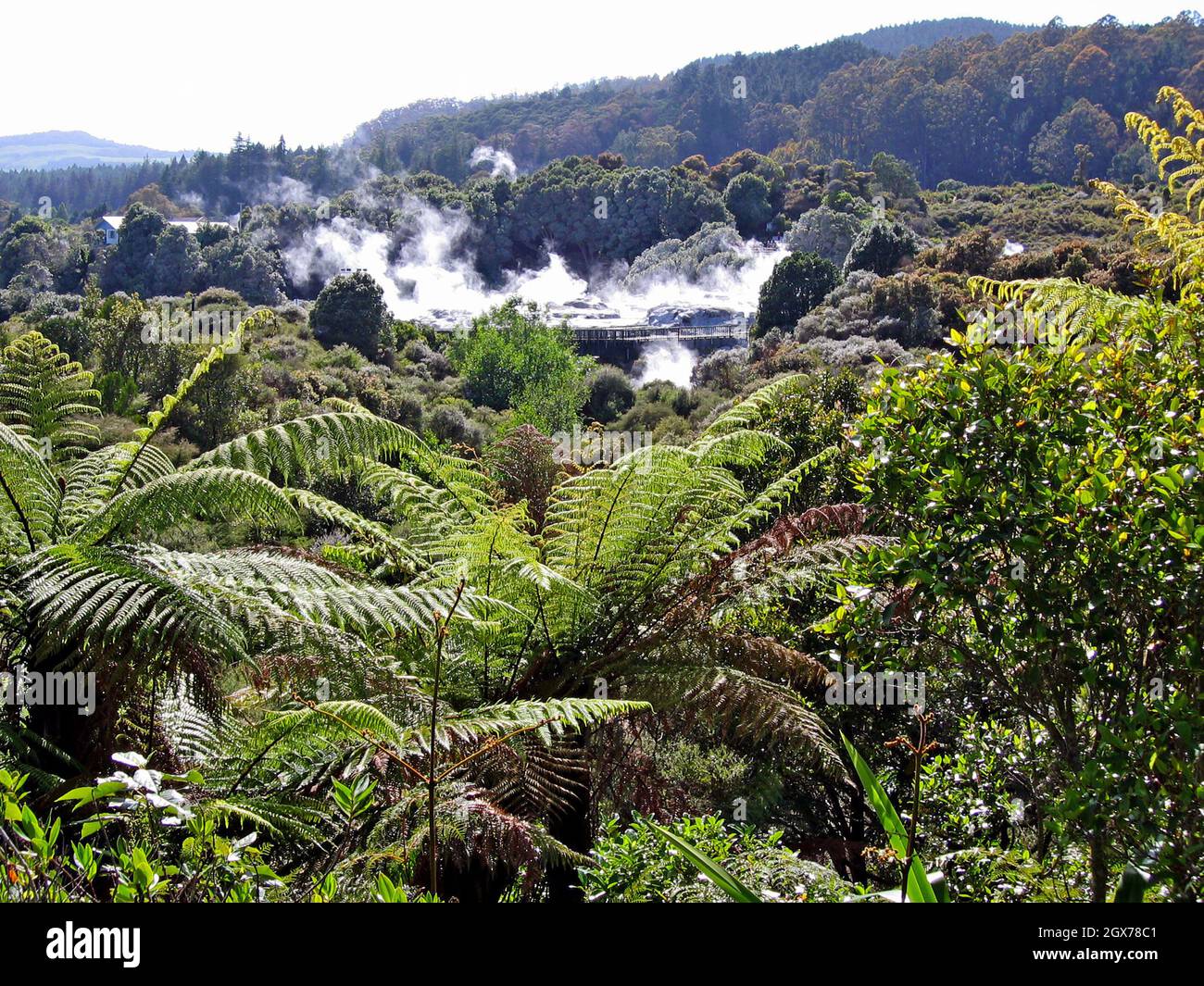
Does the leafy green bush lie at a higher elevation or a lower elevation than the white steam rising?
lower

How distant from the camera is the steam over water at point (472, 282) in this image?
176ft

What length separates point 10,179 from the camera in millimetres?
124000

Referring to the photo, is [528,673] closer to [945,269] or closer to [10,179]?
[945,269]

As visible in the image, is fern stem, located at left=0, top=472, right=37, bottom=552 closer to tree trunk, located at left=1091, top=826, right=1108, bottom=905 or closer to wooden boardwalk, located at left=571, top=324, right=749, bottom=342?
tree trunk, located at left=1091, top=826, right=1108, bottom=905

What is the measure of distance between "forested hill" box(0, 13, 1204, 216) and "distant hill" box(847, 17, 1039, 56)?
39948 millimetres

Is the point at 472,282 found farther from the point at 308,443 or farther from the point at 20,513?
the point at 20,513

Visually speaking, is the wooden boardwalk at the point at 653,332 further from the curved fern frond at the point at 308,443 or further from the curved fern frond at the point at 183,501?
the curved fern frond at the point at 183,501

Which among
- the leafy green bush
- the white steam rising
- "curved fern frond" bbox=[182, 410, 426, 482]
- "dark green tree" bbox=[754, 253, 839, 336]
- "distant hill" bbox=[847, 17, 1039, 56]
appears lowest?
the leafy green bush

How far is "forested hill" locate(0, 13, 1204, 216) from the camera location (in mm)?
85688

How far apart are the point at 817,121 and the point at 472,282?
5334 centimetres

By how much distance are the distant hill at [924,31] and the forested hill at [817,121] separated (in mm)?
39948

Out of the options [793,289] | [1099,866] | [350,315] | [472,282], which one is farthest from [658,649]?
[472,282]

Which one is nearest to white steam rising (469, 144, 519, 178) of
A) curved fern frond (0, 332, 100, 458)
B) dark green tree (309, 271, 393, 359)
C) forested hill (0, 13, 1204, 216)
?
forested hill (0, 13, 1204, 216)
